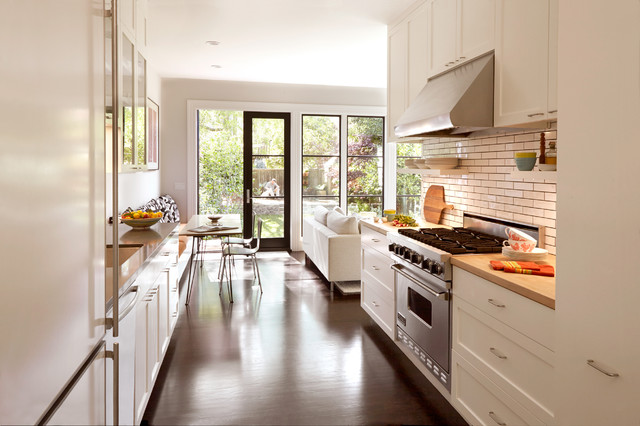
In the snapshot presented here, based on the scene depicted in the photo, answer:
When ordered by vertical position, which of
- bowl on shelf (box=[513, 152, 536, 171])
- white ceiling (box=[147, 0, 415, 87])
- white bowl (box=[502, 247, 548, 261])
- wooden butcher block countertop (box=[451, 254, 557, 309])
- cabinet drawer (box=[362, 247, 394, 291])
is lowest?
cabinet drawer (box=[362, 247, 394, 291])

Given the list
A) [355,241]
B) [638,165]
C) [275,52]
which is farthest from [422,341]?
[275,52]

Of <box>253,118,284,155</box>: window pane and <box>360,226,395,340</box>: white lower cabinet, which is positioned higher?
<box>253,118,284,155</box>: window pane

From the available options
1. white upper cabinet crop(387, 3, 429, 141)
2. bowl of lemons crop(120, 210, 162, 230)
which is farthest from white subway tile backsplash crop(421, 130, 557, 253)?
bowl of lemons crop(120, 210, 162, 230)

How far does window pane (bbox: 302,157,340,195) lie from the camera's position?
26.7ft

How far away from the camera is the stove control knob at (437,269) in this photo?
8.70ft

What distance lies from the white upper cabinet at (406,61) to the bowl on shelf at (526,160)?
4.55ft

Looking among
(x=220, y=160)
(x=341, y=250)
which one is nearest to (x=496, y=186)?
(x=341, y=250)

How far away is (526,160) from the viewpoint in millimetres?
2588

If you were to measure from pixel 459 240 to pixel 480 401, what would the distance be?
41.0 inches

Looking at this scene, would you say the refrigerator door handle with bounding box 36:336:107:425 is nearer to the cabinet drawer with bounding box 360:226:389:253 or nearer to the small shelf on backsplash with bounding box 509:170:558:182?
the small shelf on backsplash with bounding box 509:170:558:182

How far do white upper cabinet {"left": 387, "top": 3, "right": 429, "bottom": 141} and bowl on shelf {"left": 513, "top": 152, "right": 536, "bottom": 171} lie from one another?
4.55 feet

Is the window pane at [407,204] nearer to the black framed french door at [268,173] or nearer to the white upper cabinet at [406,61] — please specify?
the black framed french door at [268,173]

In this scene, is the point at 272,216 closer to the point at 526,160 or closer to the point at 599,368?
the point at 526,160

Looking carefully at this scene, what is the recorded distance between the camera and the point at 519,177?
2.53m
